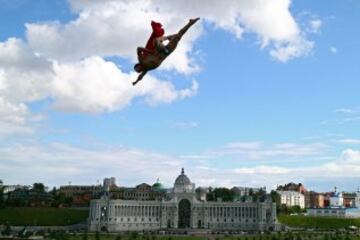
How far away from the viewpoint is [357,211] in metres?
156

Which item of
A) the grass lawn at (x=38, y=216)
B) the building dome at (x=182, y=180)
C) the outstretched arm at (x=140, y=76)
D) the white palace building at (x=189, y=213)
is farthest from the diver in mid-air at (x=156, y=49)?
the building dome at (x=182, y=180)

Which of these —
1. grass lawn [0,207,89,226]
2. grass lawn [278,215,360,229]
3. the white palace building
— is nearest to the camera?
grass lawn [0,207,89,226]

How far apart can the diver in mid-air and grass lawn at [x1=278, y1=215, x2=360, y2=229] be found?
114 metres

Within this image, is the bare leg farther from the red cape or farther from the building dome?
the building dome

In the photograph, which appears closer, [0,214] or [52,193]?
[0,214]

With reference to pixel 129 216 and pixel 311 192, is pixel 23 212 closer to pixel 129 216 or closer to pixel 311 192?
pixel 129 216

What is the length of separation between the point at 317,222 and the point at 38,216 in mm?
57516

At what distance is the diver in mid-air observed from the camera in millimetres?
9625

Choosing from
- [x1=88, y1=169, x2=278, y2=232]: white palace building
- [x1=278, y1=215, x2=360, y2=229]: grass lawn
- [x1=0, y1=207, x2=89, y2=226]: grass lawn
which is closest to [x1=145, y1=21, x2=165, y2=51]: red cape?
[x1=0, y1=207, x2=89, y2=226]: grass lawn

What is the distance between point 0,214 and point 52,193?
47.2 meters

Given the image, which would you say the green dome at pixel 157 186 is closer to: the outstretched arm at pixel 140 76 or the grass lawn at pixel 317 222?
the grass lawn at pixel 317 222

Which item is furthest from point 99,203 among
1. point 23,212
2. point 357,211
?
point 357,211

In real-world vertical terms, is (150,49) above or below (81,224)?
above

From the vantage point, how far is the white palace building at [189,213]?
126000 mm
